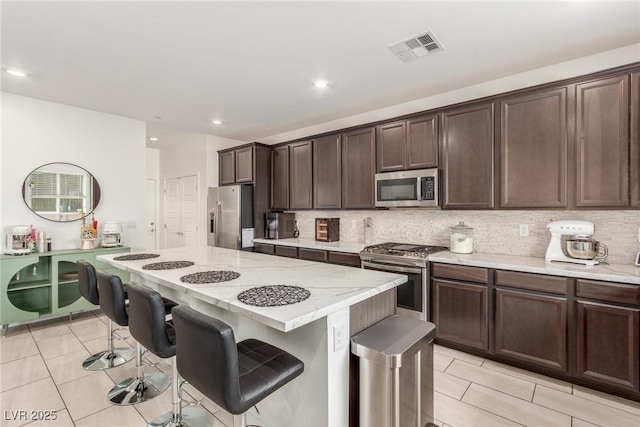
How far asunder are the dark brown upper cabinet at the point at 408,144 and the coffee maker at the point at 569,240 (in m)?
1.20

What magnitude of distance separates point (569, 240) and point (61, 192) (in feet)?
18.1

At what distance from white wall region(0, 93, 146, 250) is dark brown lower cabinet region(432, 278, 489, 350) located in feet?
13.7

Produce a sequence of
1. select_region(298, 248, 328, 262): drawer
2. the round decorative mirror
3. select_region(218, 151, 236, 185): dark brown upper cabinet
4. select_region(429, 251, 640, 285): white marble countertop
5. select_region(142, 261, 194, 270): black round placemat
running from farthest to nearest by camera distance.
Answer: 1. select_region(218, 151, 236, 185): dark brown upper cabinet
2. select_region(298, 248, 328, 262): drawer
3. the round decorative mirror
4. select_region(142, 261, 194, 270): black round placemat
5. select_region(429, 251, 640, 285): white marble countertop

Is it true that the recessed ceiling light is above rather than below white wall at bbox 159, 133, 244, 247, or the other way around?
above

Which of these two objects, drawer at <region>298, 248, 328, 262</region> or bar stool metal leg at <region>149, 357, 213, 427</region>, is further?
drawer at <region>298, 248, 328, 262</region>

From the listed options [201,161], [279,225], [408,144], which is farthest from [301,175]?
[201,161]

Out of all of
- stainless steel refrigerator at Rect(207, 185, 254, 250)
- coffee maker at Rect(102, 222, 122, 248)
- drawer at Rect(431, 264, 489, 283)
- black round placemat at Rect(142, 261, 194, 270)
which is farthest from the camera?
stainless steel refrigerator at Rect(207, 185, 254, 250)

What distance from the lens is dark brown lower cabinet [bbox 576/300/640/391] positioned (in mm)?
2068

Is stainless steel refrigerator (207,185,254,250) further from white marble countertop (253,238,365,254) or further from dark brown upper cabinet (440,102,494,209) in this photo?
dark brown upper cabinet (440,102,494,209)

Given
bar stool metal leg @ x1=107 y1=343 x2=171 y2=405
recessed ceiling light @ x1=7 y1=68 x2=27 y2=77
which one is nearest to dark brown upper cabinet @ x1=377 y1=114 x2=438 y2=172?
bar stool metal leg @ x1=107 y1=343 x2=171 y2=405

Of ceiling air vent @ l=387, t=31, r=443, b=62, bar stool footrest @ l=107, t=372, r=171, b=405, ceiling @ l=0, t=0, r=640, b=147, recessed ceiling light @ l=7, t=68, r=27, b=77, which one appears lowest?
bar stool footrest @ l=107, t=372, r=171, b=405

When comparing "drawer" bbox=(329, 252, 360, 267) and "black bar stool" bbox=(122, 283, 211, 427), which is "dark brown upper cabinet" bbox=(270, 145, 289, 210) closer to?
"drawer" bbox=(329, 252, 360, 267)

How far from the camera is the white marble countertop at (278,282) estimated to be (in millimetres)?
1309

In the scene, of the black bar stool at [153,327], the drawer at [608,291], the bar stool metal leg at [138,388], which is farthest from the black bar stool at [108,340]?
the drawer at [608,291]
